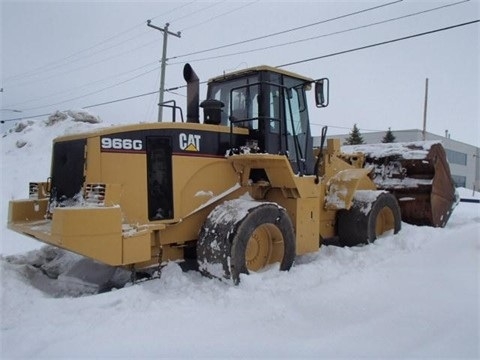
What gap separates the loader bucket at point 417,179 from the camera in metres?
8.80

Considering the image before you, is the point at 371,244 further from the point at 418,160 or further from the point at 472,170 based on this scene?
the point at 472,170

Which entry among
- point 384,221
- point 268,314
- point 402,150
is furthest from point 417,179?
point 268,314

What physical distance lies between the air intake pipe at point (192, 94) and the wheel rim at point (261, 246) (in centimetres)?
216

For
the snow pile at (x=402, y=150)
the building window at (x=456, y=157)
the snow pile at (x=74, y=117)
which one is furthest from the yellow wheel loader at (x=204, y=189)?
the building window at (x=456, y=157)

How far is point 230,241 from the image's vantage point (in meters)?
4.86

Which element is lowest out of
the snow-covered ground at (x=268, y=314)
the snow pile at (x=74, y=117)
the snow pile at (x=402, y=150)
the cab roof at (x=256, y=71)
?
the snow-covered ground at (x=268, y=314)

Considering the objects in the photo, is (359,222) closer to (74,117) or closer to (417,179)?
(417,179)

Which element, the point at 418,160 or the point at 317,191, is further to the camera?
the point at 418,160

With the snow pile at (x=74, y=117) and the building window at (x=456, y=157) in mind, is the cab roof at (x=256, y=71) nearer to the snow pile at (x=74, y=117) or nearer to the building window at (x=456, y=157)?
the snow pile at (x=74, y=117)

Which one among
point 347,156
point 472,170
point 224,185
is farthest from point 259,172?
point 472,170

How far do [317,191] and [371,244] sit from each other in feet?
4.85

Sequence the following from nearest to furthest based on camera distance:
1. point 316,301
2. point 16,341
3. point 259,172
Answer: point 16,341 → point 316,301 → point 259,172

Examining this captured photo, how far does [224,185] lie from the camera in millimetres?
5820

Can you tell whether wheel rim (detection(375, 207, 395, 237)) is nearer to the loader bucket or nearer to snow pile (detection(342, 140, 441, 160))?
the loader bucket
